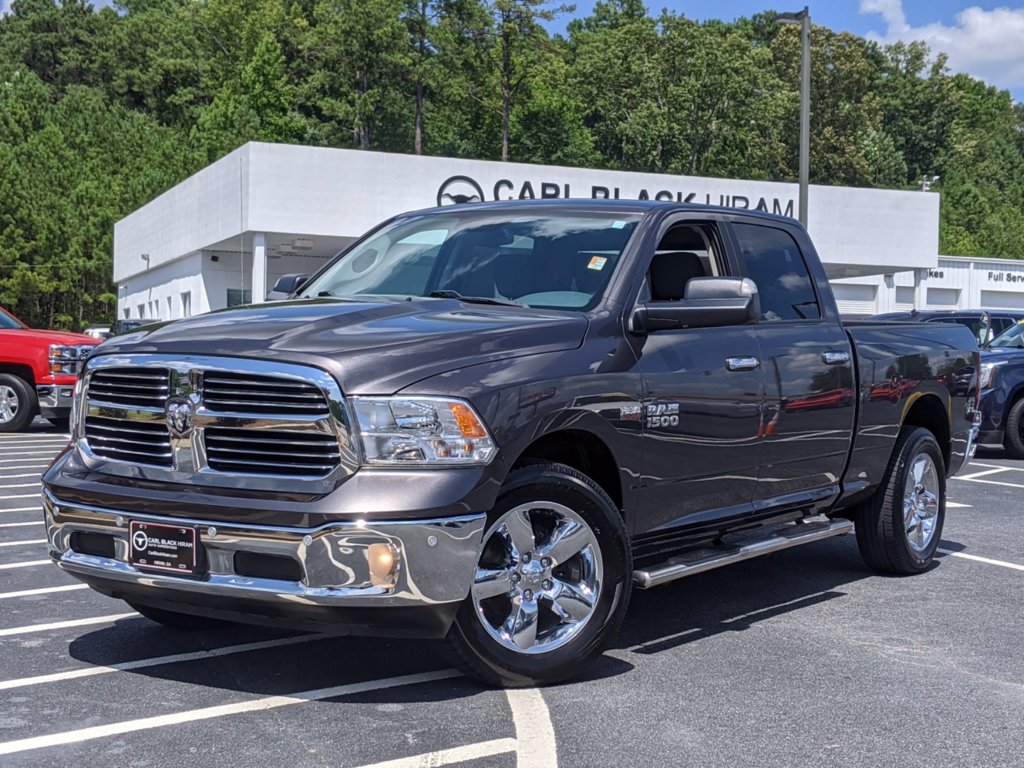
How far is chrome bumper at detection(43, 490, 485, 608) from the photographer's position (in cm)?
436

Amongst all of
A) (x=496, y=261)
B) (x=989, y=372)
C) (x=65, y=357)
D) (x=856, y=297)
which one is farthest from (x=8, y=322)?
(x=856, y=297)

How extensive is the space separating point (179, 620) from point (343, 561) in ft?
5.62

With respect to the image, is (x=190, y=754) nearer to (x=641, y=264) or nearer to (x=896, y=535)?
(x=641, y=264)

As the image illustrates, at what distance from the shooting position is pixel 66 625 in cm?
595

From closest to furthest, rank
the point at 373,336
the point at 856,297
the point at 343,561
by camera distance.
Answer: the point at 343,561, the point at 373,336, the point at 856,297

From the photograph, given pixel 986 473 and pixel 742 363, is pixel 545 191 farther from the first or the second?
pixel 742 363

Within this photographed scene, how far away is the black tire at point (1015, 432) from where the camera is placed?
1526 centimetres

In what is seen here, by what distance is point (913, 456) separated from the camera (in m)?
7.64

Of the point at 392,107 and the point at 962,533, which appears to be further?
the point at 392,107

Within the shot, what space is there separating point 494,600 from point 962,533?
556cm

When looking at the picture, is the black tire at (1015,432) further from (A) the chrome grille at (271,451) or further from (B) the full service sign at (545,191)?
(B) the full service sign at (545,191)

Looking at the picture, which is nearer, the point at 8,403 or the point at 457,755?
the point at 457,755

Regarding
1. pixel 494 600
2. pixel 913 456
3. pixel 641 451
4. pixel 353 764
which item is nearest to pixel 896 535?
pixel 913 456

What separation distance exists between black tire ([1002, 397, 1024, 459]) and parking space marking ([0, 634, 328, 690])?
38.1ft
